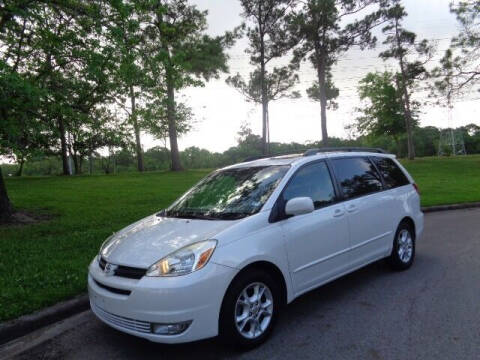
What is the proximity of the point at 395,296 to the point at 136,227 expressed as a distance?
3099 millimetres

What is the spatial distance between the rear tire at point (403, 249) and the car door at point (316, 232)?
129 cm

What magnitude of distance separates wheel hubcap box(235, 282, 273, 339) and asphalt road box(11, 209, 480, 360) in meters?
0.16

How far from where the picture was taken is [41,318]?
3.91 metres

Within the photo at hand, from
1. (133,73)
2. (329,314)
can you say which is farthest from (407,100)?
(329,314)

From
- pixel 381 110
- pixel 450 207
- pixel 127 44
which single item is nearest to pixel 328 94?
pixel 381 110

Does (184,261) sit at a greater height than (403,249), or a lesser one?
greater

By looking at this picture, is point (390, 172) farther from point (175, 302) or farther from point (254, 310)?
point (175, 302)

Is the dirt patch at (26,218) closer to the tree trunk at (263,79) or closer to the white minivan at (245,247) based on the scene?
the white minivan at (245,247)

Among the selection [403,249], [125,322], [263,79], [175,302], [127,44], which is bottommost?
[403,249]

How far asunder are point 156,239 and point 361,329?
2.13 meters

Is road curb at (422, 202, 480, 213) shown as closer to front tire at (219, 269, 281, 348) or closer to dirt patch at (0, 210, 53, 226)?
front tire at (219, 269, 281, 348)

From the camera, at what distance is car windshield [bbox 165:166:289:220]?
3.71 meters

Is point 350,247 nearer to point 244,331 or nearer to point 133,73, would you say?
point 244,331

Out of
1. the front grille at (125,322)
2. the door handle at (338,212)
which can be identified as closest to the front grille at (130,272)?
the front grille at (125,322)
